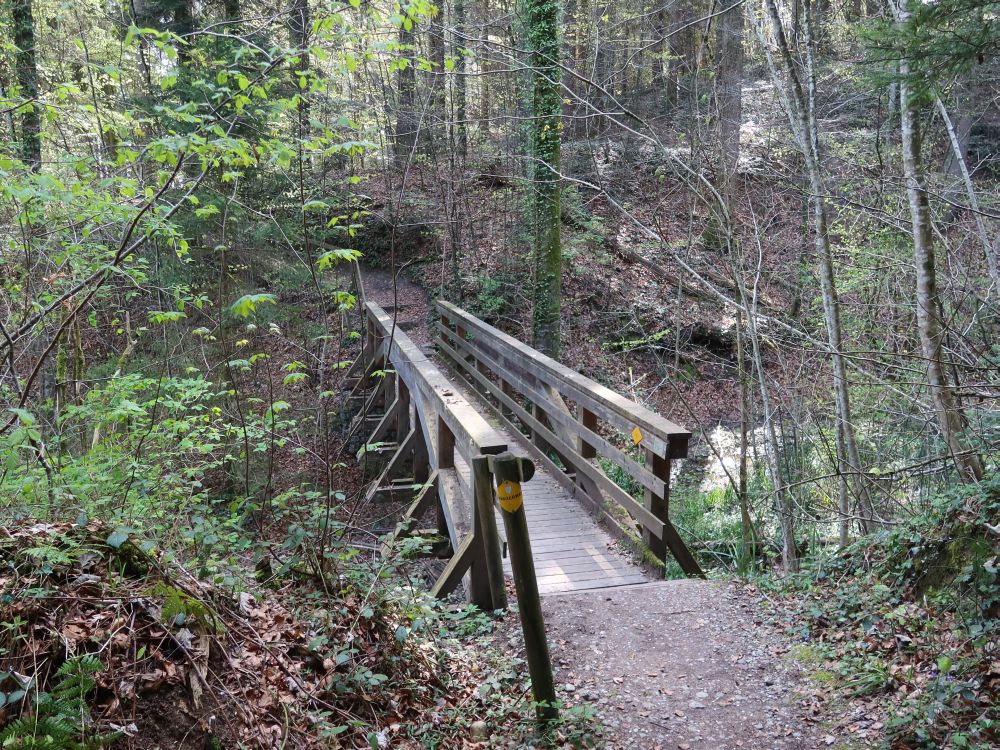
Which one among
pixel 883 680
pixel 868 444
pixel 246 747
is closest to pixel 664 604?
pixel 883 680

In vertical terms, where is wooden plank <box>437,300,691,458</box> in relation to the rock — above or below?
above

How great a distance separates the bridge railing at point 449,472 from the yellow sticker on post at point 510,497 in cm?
73

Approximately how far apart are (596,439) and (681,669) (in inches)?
90.3

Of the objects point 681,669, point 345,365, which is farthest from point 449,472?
point 681,669

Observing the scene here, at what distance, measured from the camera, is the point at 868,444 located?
800 cm

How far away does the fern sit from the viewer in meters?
2.03

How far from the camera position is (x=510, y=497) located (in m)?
3.44

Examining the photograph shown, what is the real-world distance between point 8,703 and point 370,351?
1187 cm

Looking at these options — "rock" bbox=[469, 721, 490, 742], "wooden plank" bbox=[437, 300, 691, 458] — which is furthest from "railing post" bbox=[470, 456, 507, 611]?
"wooden plank" bbox=[437, 300, 691, 458]

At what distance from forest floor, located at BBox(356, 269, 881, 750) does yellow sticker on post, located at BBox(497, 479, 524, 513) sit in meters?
1.27

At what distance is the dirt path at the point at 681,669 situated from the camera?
352 centimetres

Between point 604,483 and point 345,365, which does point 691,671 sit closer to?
point 604,483

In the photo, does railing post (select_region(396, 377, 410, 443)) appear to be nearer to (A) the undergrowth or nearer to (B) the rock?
(A) the undergrowth

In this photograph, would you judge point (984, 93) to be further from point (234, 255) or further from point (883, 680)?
point (234, 255)
